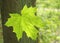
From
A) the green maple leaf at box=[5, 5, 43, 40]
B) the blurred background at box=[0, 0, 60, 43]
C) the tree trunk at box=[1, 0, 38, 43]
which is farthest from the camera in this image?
the blurred background at box=[0, 0, 60, 43]

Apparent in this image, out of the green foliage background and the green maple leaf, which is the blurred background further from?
the green maple leaf

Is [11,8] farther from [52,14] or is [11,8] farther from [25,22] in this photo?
[52,14]

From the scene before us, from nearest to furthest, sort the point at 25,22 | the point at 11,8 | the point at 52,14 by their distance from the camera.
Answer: the point at 25,22
the point at 11,8
the point at 52,14

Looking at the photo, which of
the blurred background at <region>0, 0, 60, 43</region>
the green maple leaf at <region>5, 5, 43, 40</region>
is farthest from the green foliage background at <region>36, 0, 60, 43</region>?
the green maple leaf at <region>5, 5, 43, 40</region>

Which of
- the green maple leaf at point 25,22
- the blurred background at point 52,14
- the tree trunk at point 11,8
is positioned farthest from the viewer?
the blurred background at point 52,14

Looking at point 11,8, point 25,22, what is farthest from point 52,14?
point 25,22

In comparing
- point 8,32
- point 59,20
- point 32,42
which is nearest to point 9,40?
point 8,32

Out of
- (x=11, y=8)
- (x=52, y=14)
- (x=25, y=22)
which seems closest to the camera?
(x=25, y=22)

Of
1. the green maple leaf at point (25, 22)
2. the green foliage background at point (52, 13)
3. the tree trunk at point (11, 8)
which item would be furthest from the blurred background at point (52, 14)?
the green maple leaf at point (25, 22)

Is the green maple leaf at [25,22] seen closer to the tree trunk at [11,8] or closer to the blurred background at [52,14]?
the tree trunk at [11,8]

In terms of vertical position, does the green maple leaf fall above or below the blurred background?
above

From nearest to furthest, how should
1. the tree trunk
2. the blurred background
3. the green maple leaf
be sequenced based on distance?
the green maple leaf
the tree trunk
the blurred background
